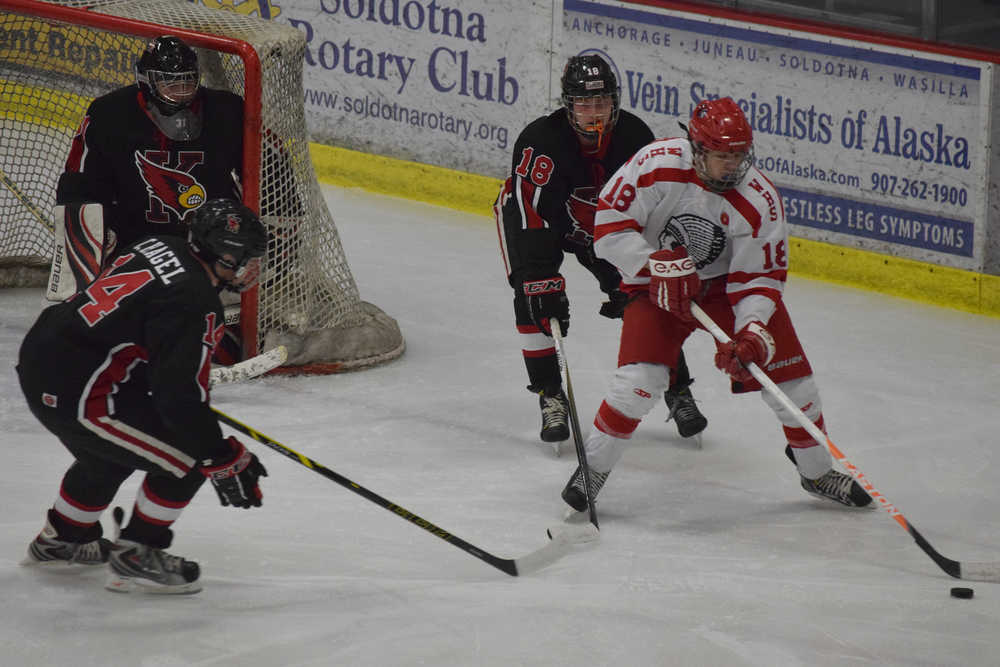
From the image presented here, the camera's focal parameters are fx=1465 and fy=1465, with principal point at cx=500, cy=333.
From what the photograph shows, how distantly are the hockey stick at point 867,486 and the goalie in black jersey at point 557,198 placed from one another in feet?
2.23

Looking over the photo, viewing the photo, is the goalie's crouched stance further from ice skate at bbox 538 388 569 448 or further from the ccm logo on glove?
ice skate at bbox 538 388 569 448

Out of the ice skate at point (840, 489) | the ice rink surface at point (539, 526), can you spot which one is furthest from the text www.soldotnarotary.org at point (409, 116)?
the ice skate at point (840, 489)

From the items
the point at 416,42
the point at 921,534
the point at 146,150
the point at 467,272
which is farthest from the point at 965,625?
the point at 416,42

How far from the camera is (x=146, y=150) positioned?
418 centimetres

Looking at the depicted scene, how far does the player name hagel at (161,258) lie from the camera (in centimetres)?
275

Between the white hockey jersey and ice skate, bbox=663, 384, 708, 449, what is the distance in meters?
0.70

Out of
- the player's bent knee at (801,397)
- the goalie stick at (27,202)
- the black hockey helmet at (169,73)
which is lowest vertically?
the goalie stick at (27,202)

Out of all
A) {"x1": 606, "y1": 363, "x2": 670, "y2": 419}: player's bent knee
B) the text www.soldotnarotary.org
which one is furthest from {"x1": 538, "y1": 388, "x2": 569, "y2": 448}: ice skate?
the text www.soldotnarotary.org

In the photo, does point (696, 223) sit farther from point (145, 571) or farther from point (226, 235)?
point (145, 571)

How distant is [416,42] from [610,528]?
11.8 ft

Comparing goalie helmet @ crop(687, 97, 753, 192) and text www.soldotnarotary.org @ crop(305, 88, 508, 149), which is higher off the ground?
goalie helmet @ crop(687, 97, 753, 192)

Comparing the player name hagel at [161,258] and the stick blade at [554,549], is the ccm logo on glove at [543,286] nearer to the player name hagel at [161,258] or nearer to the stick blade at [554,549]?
the stick blade at [554,549]

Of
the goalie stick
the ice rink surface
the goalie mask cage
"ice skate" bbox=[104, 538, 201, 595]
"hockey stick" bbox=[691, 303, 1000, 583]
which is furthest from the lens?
the goalie stick

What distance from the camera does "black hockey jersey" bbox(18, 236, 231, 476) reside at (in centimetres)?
273
